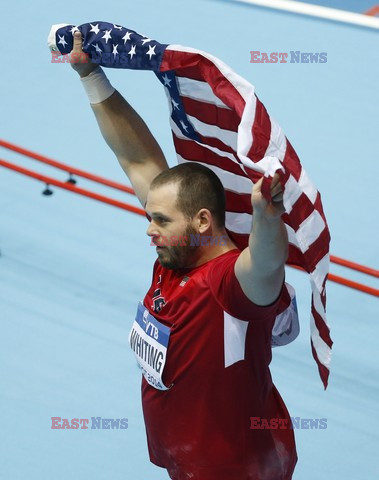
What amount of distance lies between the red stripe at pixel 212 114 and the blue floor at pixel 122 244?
2088 mm

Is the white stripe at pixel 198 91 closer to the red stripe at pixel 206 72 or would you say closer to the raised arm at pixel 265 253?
the red stripe at pixel 206 72

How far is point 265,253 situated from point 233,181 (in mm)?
722

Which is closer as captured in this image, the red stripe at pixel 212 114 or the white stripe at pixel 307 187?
the white stripe at pixel 307 187

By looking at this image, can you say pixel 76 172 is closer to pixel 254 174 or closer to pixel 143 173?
pixel 143 173

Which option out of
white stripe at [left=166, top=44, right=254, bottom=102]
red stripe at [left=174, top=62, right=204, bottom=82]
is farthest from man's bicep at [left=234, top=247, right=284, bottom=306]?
red stripe at [left=174, top=62, right=204, bottom=82]

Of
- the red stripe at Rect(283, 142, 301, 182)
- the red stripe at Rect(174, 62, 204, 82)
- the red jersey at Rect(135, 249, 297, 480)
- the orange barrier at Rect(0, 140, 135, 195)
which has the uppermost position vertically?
the red stripe at Rect(174, 62, 204, 82)

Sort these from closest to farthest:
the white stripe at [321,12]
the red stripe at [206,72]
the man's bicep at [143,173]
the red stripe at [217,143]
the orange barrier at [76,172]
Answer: the red stripe at [206,72] → the red stripe at [217,143] → the man's bicep at [143,173] → the orange barrier at [76,172] → the white stripe at [321,12]

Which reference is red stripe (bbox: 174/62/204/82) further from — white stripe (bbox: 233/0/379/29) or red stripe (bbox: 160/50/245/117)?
white stripe (bbox: 233/0/379/29)

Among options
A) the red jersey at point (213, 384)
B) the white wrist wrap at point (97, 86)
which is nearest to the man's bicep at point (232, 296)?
the red jersey at point (213, 384)

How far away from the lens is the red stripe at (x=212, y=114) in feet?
10.8

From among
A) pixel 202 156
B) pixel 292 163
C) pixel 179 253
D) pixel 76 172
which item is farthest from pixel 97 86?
pixel 76 172

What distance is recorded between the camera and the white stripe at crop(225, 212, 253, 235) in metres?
3.51

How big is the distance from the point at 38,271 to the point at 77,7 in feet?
11.3

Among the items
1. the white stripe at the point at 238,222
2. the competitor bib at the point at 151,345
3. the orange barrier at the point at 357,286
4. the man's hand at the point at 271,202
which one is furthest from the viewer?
the orange barrier at the point at 357,286
